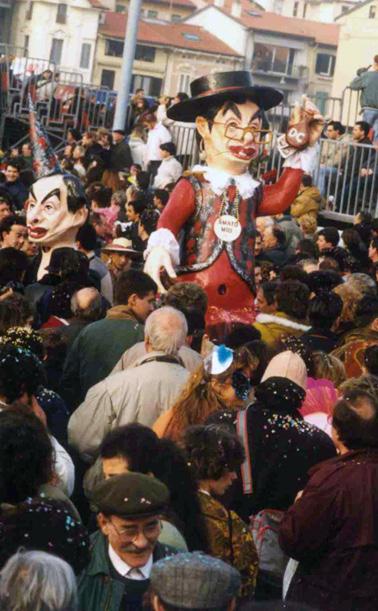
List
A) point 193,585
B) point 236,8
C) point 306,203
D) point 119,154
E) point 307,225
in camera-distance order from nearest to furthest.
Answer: point 193,585 → point 307,225 → point 306,203 → point 119,154 → point 236,8

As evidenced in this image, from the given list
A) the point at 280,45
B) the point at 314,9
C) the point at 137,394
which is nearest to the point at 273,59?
the point at 280,45

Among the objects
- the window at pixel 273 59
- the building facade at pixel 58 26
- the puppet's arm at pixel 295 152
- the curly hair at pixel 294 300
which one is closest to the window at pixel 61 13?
the building facade at pixel 58 26

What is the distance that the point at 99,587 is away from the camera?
519cm

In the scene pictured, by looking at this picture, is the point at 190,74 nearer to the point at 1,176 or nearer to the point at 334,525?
the point at 1,176

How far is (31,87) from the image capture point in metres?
25.0

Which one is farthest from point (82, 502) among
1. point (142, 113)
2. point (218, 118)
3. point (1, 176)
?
point (142, 113)

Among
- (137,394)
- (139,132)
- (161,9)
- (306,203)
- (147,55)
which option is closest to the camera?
(137,394)

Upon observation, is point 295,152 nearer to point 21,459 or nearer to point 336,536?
point 336,536

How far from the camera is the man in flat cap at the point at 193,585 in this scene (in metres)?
4.27

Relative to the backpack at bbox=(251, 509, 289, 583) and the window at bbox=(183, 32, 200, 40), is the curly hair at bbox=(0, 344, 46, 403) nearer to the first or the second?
the backpack at bbox=(251, 509, 289, 583)

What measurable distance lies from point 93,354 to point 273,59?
9555cm

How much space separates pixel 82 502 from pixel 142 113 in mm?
15620

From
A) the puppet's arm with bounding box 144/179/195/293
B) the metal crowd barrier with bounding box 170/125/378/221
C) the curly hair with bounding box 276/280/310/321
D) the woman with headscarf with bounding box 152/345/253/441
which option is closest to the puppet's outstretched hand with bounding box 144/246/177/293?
the puppet's arm with bounding box 144/179/195/293

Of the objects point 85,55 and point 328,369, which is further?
point 85,55
